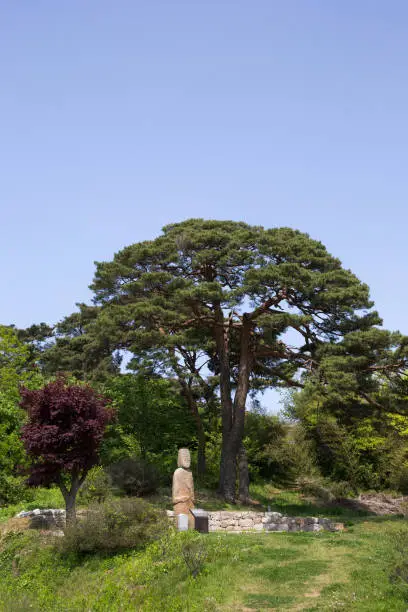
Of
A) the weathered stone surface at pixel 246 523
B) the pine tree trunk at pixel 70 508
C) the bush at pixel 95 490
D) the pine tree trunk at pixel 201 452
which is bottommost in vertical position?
the weathered stone surface at pixel 246 523

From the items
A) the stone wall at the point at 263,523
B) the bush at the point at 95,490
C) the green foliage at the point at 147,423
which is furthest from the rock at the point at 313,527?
the green foliage at the point at 147,423

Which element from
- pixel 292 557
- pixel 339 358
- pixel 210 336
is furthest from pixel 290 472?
pixel 292 557

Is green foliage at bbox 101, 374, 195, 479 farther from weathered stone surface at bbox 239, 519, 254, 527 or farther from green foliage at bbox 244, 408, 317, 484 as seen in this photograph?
weathered stone surface at bbox 239, 519, 254, 527

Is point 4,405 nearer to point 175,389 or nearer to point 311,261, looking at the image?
point 175,389

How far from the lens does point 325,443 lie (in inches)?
1172

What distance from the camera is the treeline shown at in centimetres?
2166

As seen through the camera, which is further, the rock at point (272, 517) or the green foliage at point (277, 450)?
the green foliage at point (277, 450)

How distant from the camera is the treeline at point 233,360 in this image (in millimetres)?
21656

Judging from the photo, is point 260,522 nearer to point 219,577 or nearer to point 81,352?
point 219,577

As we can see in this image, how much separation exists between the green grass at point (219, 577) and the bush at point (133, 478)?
222 inches

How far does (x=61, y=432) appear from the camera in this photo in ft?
52.4

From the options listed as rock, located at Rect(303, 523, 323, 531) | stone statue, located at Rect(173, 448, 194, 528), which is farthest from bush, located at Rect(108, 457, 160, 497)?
rock, located at Rect(303, 523, 323, 531)

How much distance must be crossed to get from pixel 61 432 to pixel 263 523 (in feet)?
22.8

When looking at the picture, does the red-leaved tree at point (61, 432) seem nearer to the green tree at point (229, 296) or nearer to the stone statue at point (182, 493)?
the stone statue at point (182, 493)
